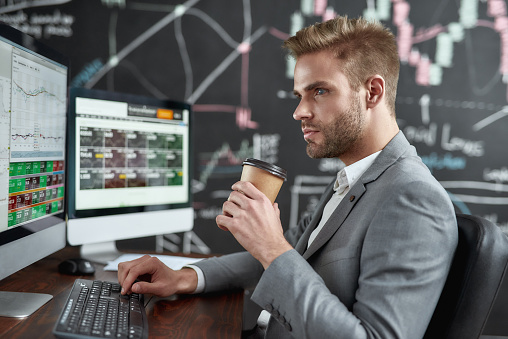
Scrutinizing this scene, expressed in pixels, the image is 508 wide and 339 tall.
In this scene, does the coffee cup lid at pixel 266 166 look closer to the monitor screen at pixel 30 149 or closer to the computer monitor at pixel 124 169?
the monitor screen at pixel 30 149

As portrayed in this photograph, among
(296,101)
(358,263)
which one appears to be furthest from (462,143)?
(358,263)

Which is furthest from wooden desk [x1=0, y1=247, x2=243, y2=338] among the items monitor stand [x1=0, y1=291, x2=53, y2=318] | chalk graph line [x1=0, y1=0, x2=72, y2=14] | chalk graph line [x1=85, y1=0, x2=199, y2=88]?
chalk graph line [x1=0, y1=0, x2=72, y2=14]

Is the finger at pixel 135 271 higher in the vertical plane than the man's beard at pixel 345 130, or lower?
lower

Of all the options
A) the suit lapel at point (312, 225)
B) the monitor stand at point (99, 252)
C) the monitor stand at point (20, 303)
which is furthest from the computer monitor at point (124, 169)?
the suit lapel at point (312, 225)

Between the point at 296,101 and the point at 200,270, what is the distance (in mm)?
1396

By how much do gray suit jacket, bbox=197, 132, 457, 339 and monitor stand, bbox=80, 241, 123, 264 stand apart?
68 centimetres

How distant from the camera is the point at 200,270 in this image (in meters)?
1.09

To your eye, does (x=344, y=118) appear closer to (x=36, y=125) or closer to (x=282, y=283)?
(x=282, y=283)

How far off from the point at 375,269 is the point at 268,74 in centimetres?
168

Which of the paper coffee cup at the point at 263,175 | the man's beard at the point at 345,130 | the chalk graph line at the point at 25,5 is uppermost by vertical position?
the chalk graph line at the point at 25,5

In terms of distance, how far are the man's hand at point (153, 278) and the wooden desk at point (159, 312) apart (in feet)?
0.09

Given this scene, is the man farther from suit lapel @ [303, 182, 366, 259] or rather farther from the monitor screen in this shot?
the monitor screen

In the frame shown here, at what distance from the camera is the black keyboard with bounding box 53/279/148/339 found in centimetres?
69

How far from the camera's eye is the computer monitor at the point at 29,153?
0.84 m
